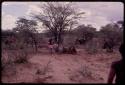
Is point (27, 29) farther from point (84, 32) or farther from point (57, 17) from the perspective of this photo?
point (84, 32)

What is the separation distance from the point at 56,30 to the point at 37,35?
3.48ft

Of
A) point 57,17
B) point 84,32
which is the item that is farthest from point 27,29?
point 84,32

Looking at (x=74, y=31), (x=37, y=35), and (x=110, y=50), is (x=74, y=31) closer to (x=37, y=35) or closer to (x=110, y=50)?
(x=37, y=35)

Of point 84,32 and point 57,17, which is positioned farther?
point 84,32

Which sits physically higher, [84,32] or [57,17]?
[57,17]

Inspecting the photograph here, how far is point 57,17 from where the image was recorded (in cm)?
1661

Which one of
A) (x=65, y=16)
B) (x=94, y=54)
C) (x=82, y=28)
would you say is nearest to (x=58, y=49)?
(x=94, y=54)

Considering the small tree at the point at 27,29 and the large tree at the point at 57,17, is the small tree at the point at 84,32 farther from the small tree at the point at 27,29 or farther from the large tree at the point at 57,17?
the small tree at the point at 27,29

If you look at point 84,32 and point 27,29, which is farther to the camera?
point 84,32

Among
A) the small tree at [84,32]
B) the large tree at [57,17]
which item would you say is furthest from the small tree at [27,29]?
the small tree at [84,32]

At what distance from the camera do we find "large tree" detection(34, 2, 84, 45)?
647 inches

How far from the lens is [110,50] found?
13219 millimetres

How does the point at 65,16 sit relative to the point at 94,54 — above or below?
→ above

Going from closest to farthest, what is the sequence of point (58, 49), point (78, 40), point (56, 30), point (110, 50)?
point (110, 50) → point (58, 49) → point (56, 30) → point (78, 40)
